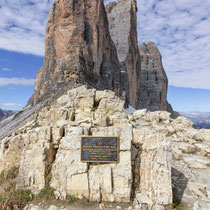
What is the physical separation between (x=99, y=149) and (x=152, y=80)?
5319 centimetres

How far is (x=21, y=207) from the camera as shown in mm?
4719

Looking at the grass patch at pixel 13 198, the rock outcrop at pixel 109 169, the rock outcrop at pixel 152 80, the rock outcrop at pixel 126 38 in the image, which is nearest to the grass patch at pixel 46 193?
Result: the rock outcrop at pixel 109 169

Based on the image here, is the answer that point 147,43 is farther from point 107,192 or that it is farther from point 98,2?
point 107,192

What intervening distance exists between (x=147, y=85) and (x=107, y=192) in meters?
53.1

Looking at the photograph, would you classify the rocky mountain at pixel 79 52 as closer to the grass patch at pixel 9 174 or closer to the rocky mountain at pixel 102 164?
the rocky mountain at pixel 102 164

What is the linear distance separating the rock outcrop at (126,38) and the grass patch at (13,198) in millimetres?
28922

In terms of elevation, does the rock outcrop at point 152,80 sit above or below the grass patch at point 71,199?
above

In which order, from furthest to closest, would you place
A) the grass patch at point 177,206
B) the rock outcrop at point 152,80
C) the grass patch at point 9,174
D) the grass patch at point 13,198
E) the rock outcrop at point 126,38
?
the rock outcrop at point 152,80, the rock outcrop at point 126,38, the grass patch at point 9,174, the grass patch at point 13,198, the grass patch at point 177,206

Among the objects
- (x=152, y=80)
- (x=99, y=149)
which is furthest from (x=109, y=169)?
(x=152, y=80)

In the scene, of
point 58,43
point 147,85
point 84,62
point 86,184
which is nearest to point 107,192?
point 86,184

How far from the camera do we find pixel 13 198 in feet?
16.0

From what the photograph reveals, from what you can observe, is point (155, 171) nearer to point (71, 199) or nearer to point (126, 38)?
point (71, 199)

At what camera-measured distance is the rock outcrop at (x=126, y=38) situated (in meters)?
35.0

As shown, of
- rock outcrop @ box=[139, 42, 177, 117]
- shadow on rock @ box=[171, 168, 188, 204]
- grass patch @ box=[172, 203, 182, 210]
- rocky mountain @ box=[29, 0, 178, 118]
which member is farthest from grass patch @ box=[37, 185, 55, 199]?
rock outcrop @ box=[139, 42, 177, 117]
